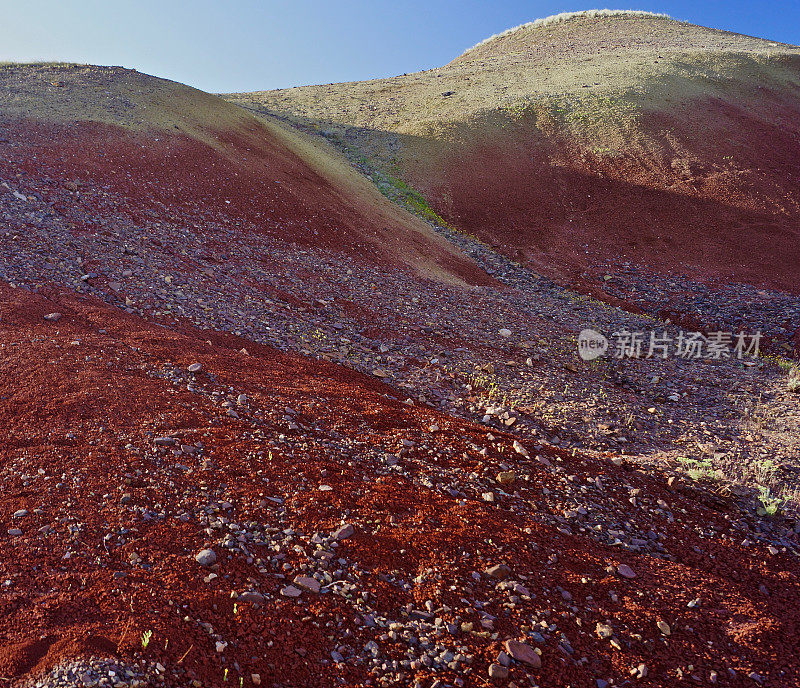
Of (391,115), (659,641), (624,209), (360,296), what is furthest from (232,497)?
(391,115)

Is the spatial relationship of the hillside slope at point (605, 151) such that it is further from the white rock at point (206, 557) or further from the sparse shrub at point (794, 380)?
the white rock at point (206, 557)

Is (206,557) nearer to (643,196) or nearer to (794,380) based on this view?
(794,380)

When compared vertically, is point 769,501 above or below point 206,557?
below

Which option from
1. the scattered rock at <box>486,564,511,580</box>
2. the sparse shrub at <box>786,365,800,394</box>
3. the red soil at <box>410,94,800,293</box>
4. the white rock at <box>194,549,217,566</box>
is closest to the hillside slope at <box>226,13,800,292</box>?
the red soil at <box>410,94,800,293</box>

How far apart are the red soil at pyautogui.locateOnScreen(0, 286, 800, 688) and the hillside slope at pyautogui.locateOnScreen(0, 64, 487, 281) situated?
21.7 feet

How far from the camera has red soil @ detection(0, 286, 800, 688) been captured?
3.13 metres

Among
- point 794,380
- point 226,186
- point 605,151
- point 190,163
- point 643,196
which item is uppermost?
point 605,151

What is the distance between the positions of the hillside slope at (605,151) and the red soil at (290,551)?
10980 mm

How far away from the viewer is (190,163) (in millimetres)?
13812

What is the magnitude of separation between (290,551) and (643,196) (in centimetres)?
1894

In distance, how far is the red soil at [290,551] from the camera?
123 inches

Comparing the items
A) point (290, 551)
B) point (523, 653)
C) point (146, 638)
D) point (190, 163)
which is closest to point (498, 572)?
point (523, 653)

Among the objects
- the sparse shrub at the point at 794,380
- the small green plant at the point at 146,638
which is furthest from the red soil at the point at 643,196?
the small green plant at the point at 146,638

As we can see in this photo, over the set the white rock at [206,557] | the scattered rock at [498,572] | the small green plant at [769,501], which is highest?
the white rock at [206,557]
